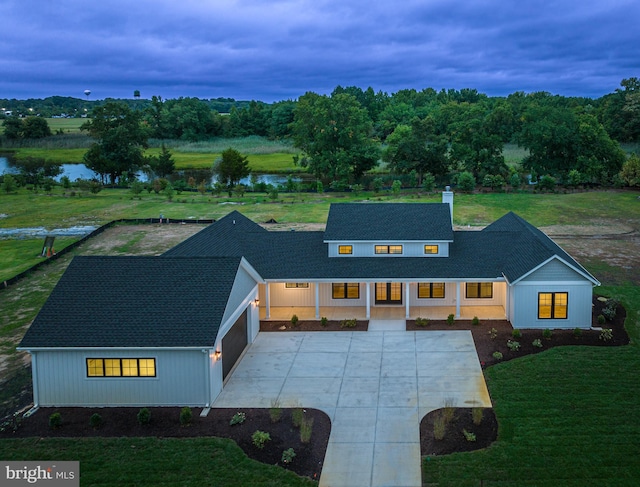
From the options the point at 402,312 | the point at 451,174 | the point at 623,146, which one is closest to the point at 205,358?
the point at 402,312

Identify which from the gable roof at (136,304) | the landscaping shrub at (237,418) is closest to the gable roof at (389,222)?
the gable roof at (136,304)

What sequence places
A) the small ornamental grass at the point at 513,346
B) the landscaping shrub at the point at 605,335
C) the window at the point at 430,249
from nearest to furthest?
1. the small ornamental grass at the point at 513,346
2. the landscaping shrub at the point at 605,335
3. the window at the point at 430,249

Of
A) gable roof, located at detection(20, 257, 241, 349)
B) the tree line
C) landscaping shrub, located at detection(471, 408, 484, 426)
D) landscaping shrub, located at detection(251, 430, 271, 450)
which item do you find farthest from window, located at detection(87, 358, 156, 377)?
the tree line

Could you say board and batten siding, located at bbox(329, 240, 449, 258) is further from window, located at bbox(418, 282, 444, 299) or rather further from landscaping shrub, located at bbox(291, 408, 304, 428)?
landscaping shrub, located at bbox(291, 408, 304, 428)

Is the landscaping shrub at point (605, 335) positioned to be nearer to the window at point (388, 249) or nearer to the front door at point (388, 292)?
the front door at point (388, 292)

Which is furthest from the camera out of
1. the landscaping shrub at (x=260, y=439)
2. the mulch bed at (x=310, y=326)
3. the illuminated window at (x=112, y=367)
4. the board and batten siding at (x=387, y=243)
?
the board and batten siding at (x=387, y=243)

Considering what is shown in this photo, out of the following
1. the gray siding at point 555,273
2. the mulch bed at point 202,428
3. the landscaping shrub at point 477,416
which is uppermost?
the gray siding at point 555,273

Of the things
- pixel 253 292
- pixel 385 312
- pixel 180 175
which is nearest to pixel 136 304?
pixel 253 292
